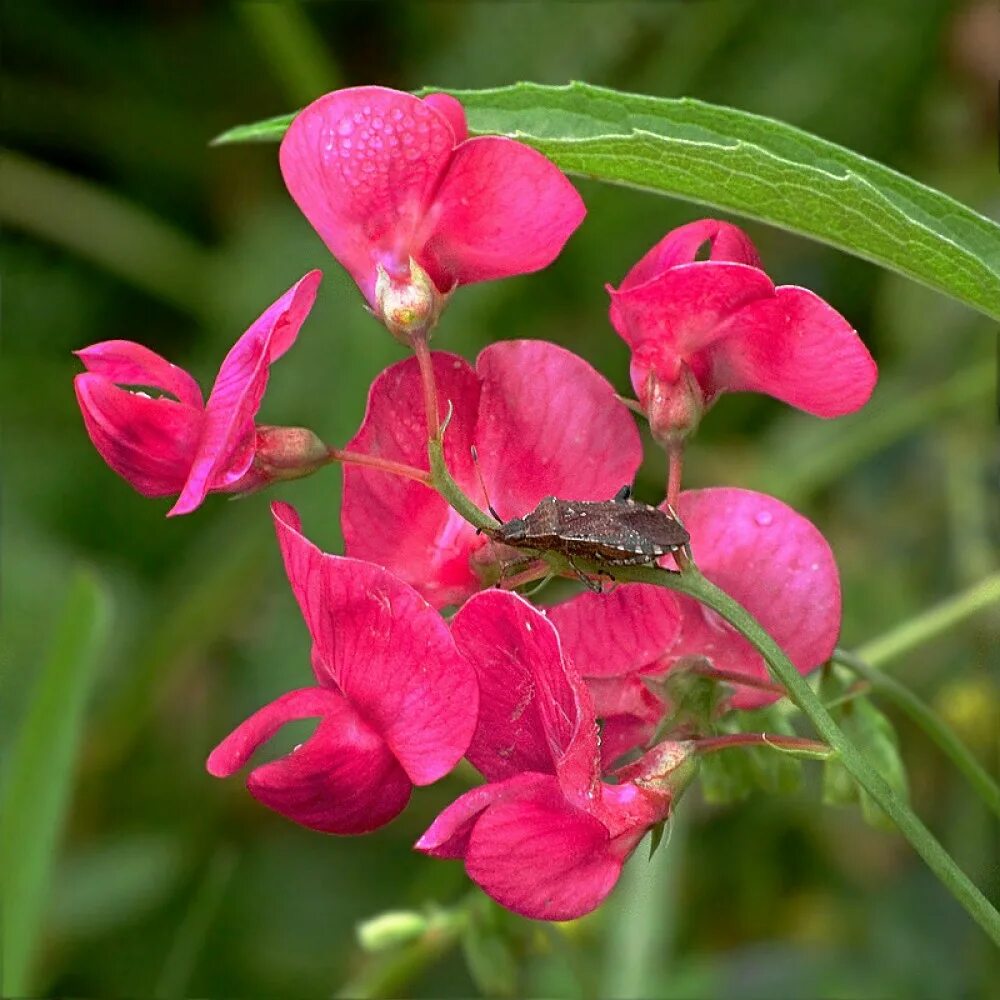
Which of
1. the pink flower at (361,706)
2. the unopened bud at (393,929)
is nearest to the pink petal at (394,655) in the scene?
the pink flower at (361,706)

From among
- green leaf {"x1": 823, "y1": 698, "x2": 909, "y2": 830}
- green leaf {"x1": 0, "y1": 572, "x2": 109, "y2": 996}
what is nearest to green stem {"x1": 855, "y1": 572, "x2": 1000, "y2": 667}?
green leaf {"x1": 823, "y1": 698, "x2": 909, "y2": 830}

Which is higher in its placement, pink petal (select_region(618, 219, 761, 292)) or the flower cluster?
pink petal (select_region(618, 219, 761, 292))

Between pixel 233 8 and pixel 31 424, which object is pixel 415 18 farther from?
pixel 31 424

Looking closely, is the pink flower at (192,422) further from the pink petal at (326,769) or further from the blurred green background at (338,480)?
the blurred green background at (338,480)

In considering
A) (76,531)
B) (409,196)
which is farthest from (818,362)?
(76,531)

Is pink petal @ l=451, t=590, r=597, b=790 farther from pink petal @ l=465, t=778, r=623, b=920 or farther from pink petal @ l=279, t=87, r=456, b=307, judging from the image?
pink petal @ l=279, t=87, r=456, b=307

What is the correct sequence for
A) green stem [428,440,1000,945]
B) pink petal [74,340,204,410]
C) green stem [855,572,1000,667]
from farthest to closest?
1. green stem [855,572,1000,667]
2. pink petal [74,340,204,410]
3. green stem [428,440,1000,945]

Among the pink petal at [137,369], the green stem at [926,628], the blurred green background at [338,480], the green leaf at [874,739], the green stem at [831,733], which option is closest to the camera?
the green stem at [831,733]

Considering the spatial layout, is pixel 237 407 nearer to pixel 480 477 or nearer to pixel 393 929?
pixel 480 477
